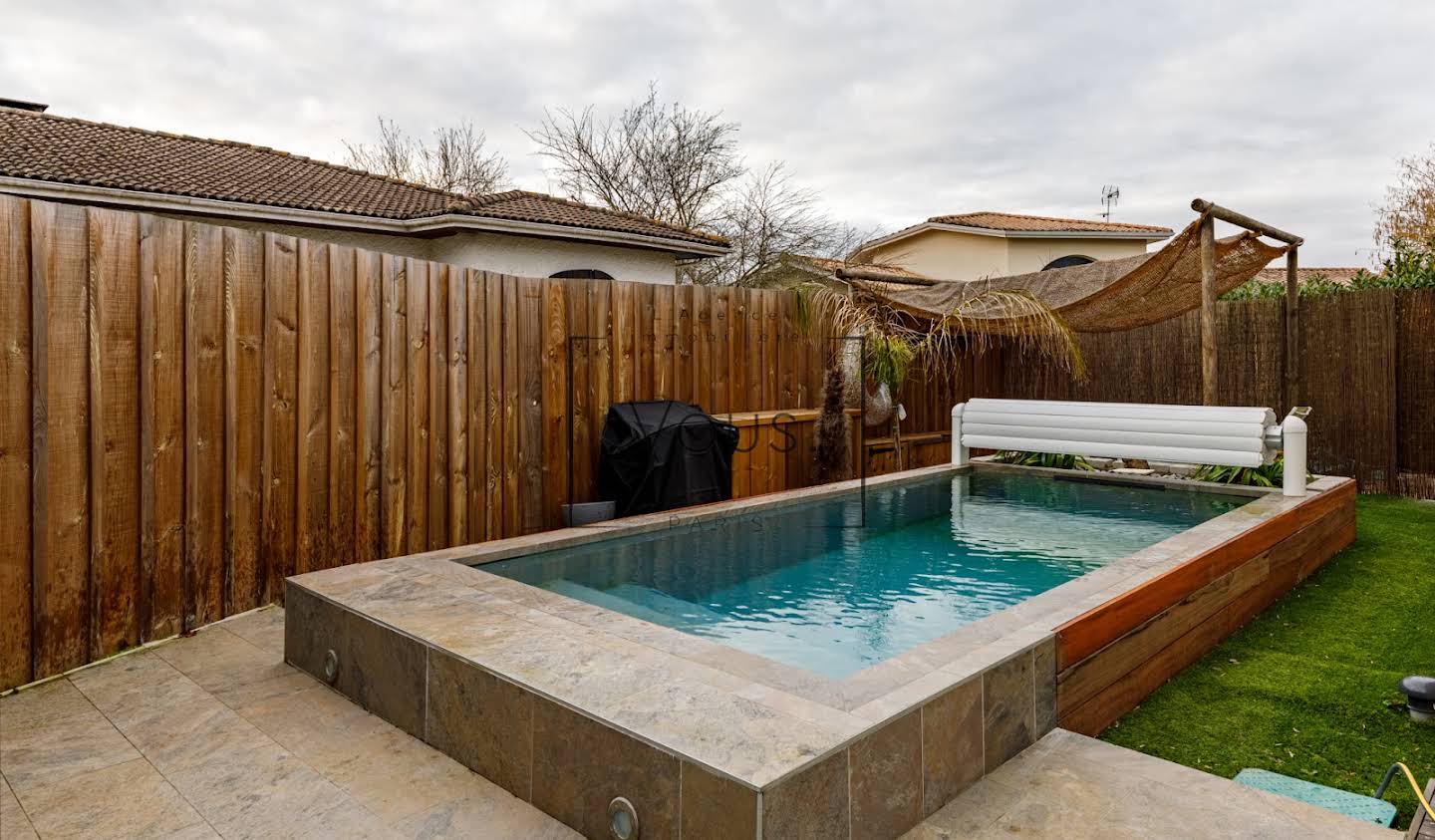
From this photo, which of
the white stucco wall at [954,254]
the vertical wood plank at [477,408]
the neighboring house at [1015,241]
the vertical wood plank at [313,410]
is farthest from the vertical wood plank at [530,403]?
the white stucco wall at [954,254]

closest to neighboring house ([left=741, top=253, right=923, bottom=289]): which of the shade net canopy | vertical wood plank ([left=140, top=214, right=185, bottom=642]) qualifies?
the shade net canopy

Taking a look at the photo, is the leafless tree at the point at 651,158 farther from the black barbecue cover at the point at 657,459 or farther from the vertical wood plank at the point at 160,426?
the vertical wood plank at the point at 160,426

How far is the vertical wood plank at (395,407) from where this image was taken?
164 inches

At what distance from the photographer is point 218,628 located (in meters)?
3.32

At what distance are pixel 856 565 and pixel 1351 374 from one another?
639 cm

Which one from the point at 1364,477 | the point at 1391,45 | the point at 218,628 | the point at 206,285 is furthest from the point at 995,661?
the point at 1391,45

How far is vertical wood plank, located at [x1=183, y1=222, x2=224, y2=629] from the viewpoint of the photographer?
10.7ft

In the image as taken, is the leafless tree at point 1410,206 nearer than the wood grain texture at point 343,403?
No

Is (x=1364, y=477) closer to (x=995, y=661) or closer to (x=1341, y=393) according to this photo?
(x=1341, y=393)

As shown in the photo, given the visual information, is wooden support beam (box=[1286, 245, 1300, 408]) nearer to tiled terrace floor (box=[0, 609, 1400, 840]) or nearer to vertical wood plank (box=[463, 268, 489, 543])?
tiled terrace floor (box=[0, 609, 1400, 840])

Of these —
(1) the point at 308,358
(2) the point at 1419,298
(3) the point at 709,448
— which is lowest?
(3) the point at 709,448

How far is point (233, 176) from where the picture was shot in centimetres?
971

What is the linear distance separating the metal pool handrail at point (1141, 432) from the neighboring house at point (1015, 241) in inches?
438

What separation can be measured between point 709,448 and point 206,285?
3008 millimetres
